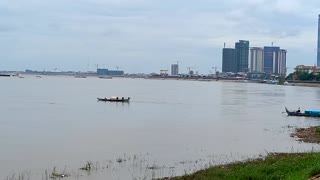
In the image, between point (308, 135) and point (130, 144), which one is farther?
point (308, 135)

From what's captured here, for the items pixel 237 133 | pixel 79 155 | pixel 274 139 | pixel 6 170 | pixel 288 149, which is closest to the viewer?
pixel 6 170

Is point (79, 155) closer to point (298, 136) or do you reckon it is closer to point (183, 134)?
point (183, 134)

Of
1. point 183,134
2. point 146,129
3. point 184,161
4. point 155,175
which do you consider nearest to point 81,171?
point 155,175

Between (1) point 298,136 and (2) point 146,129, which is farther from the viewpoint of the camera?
(2) point 146,129

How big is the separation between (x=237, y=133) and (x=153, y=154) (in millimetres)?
11996

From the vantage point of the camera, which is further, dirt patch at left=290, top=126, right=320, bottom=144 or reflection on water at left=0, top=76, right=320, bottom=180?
dirt patch at left=290, top=126, right=320, bottom=144

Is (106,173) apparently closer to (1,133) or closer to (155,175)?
(155,175)

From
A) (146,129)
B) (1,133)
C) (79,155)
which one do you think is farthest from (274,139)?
(1,133)

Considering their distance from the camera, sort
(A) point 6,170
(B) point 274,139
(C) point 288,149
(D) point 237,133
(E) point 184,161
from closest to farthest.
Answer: (A) point 6,170 → (E) point 184,161 → (C) point 288,149 → (B) point 274,139 → (D) point 237,133

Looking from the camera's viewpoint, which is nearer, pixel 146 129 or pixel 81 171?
pixel 81 171

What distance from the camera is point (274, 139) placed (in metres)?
30.5

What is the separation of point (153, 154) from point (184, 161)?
2.59 m

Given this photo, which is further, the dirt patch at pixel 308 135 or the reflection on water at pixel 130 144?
the dirt patch at pixel 308 135

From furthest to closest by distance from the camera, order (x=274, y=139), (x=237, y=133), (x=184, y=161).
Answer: (x=237, y=133) → (x=274, y=139) → (x=184, y=161)
